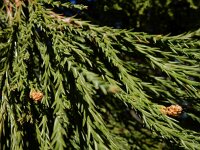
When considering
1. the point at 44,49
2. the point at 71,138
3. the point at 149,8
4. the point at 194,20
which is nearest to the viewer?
the point at 44,49

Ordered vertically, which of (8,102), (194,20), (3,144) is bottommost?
(3,144)

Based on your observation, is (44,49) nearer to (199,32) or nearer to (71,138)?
(71,138)

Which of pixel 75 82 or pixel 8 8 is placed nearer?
pixel 75 82

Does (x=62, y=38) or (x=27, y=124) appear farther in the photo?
(x=27, y=124)

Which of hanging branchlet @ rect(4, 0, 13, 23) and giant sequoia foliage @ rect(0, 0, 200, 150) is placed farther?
hanging branchlet @ rect(4, 0, 13, 23)

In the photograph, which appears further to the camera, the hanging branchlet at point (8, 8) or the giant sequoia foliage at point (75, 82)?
Result: the hanging branchlet at point (8, 8)

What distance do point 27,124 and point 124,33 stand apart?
548mm

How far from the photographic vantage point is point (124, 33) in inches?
48.5

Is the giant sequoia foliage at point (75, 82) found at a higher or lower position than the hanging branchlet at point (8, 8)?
lower

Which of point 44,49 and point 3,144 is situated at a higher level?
point 44,49

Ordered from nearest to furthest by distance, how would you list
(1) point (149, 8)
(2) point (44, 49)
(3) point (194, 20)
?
1. (2) point (44, 49)
2. (1) point (149, 8)
3. (3) point (194, 20)

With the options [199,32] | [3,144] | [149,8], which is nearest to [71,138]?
[3,144]

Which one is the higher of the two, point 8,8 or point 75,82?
point 8,8

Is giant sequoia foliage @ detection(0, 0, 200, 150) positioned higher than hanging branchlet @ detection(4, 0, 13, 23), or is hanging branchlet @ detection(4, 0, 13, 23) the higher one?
hanging branchlet @ detection(4, 0, 13, 23)
